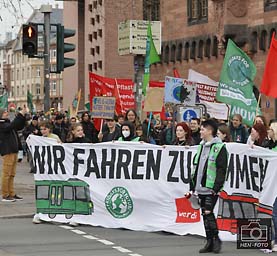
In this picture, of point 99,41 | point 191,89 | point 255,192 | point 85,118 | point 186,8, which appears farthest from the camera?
point 99,41

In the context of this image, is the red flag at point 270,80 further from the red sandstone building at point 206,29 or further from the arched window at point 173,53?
the arched window at point 173,53

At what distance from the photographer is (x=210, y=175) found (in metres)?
11.2

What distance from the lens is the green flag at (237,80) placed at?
54.0ft

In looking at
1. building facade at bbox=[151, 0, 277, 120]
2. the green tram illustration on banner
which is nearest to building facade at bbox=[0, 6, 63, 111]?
building facade at bbox=[151, 0, 277, 120]

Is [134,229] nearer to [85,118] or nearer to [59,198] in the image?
[59,198]

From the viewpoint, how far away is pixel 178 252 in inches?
448

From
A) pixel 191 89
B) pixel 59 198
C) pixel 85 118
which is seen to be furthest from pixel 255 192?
pixel 85 118

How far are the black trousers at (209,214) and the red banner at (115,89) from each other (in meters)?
13.1

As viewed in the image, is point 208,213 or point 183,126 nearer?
point 208,213

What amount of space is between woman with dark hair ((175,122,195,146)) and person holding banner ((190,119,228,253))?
78.9 inches

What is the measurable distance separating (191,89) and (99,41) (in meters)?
59.0

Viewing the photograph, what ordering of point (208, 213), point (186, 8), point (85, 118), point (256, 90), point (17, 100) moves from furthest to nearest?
1. point (17, 100)
2. point (186, 8)
3. point (256, 90)
4. point (85, 118)
5. point (208, 213)

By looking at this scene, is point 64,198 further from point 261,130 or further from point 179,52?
point 179,52

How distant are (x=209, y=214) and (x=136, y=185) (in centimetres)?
255
